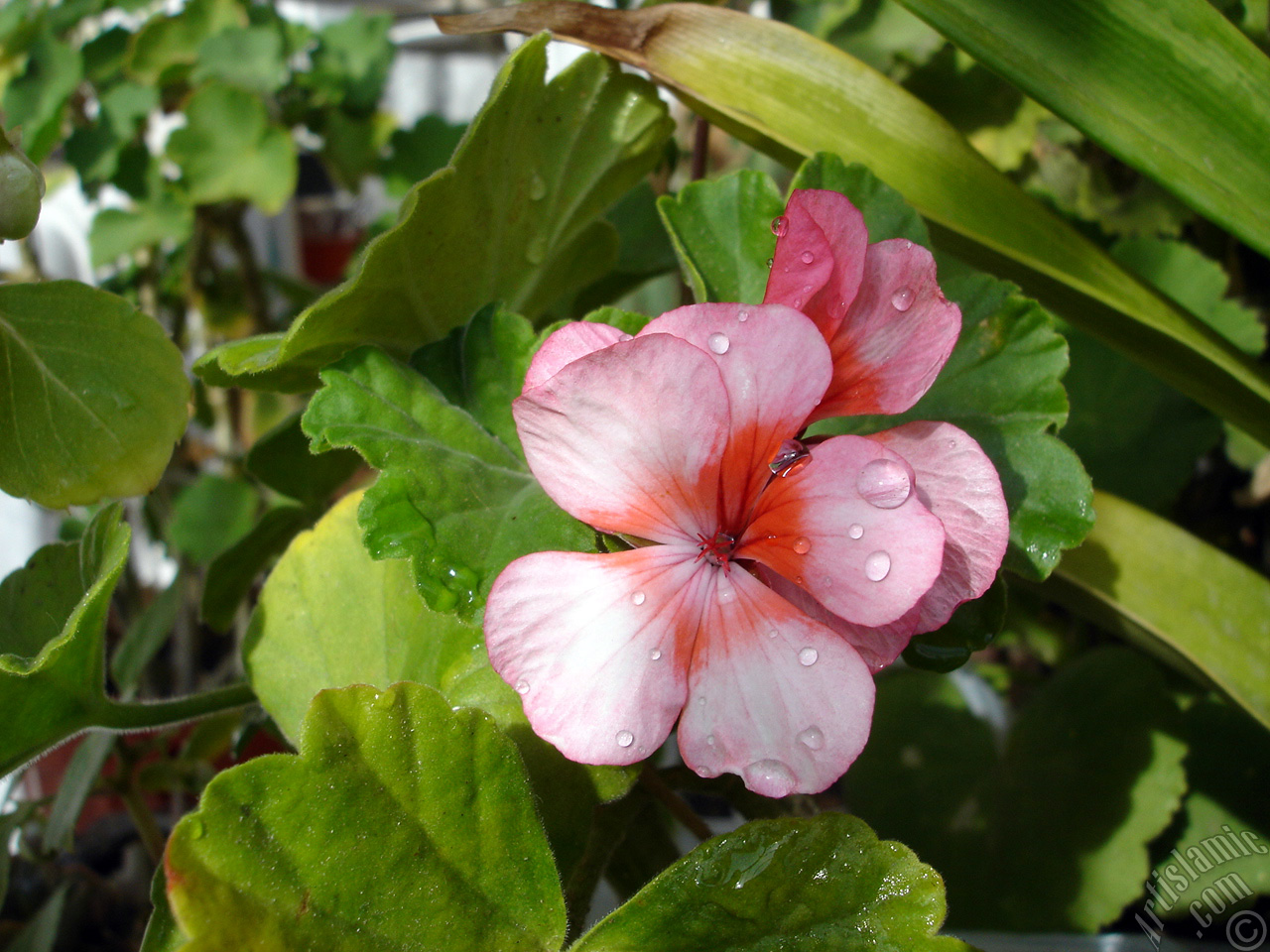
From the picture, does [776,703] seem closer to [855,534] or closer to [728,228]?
[855,534]

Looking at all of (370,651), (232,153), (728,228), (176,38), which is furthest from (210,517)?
(728,228)

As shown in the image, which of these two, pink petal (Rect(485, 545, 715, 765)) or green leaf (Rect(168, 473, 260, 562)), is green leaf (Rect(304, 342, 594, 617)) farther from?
green leaf (Rect(168, 473, 260, 562))

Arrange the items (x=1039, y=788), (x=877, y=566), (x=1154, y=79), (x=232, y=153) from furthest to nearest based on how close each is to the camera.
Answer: (x=232, y=153) < (x=1039, y=788) < (x=1154, y=79) < (x=877, y=566)

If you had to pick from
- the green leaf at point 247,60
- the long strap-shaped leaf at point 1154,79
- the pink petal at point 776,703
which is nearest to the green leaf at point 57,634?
the pink petal at point 776,703

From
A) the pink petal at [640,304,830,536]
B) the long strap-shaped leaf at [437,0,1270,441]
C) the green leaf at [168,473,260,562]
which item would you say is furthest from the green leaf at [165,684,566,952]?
the green leaf at [168,473,260,562]

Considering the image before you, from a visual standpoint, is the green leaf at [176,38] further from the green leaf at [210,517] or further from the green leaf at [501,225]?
the green leaf at [501,225]

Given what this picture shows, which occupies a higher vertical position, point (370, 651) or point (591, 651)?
point (591, 651)

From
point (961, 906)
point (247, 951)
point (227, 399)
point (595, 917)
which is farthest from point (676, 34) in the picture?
point (227, 399)

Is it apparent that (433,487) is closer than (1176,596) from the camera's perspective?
Yes
